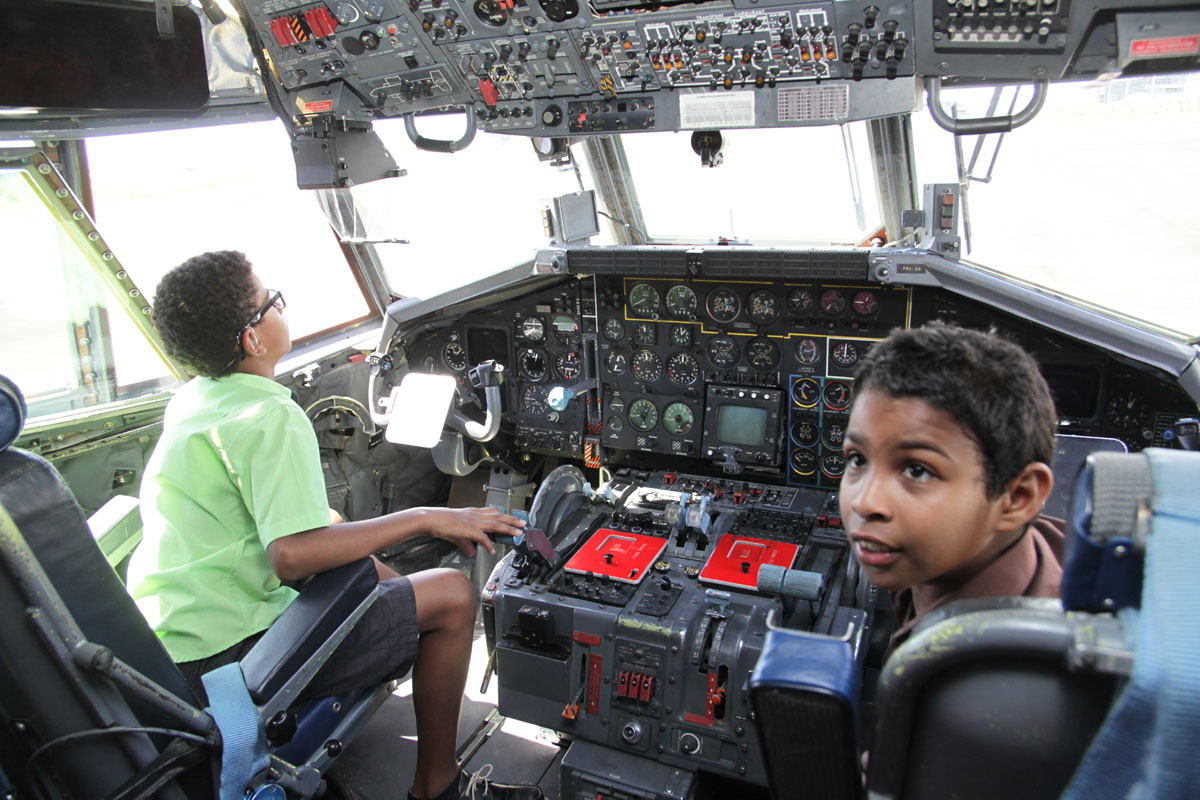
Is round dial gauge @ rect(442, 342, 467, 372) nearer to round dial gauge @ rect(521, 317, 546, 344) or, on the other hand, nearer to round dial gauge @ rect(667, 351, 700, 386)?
round dial gauge @ rect(521, 317, 546, 344)

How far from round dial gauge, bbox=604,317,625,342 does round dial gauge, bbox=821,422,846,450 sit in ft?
3.47

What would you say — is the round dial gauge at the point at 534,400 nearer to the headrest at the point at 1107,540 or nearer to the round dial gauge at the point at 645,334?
the round dial gauge at the point at 645,334

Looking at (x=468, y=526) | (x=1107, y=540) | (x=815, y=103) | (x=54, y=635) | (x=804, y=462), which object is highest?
(x=815, y=103)

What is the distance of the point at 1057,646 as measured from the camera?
0.68 meters

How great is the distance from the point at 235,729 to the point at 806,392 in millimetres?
2700

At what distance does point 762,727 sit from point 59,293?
361 centimetres

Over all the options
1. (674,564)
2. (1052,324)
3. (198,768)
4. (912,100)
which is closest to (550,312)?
(674,564)

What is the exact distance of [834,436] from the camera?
363cm

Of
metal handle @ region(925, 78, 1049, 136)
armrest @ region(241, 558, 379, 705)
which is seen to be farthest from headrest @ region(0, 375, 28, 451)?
metal handle @ region(925, 78, 1049, 136)

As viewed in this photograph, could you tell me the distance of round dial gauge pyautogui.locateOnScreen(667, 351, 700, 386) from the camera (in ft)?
12.7

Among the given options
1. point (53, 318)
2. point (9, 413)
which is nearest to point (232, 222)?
point (53, 318)

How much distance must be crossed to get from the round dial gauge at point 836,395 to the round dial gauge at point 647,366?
79 centimetres

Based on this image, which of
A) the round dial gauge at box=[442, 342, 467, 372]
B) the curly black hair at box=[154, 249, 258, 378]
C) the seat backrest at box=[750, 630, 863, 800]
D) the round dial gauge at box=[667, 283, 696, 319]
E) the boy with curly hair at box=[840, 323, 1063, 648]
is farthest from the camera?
the round dial gauge at box=[442, 342, 467, 372]

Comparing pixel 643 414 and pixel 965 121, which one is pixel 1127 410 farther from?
pixel 643 414
